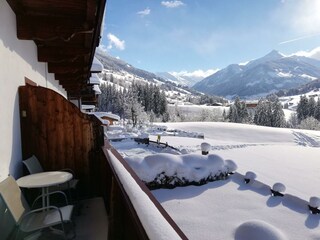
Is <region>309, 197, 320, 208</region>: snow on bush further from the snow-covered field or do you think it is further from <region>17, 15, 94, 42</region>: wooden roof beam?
<region>17, 15, 94, 42</region>: wooden roof beam

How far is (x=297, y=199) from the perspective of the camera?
746cm

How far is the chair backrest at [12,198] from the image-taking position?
8.21 feet

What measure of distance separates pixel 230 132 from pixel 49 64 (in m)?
33.3

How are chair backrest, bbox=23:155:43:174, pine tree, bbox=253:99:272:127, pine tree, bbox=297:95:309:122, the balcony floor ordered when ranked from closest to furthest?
the balcony floor < chair backrest, bbox=23:155:43:174 < pine tree, bbox=253:99:272:127 < pine tree, bbox=297:95:309:122

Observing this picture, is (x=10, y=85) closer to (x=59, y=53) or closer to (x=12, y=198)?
(x=12, y=198)

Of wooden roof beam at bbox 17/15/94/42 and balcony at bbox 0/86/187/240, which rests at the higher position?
wooden roof beam at bbox 17/15/94/42

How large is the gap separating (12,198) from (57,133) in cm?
175

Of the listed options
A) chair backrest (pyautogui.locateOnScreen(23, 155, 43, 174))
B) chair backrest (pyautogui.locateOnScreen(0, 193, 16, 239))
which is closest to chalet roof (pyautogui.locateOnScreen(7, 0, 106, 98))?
chair backrest (pyautogui.locateOnScreen(23, 155, 43, 174))

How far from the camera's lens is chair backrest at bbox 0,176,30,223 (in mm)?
2501

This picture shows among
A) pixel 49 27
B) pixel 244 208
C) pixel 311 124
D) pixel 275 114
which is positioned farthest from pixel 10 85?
pixel 311 124

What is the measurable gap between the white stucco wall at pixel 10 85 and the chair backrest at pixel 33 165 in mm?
131

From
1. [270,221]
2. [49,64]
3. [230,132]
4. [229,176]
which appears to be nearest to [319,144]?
[230,132]

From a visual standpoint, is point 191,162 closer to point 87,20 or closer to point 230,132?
point 87,20

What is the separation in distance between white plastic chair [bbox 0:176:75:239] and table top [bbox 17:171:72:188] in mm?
234
